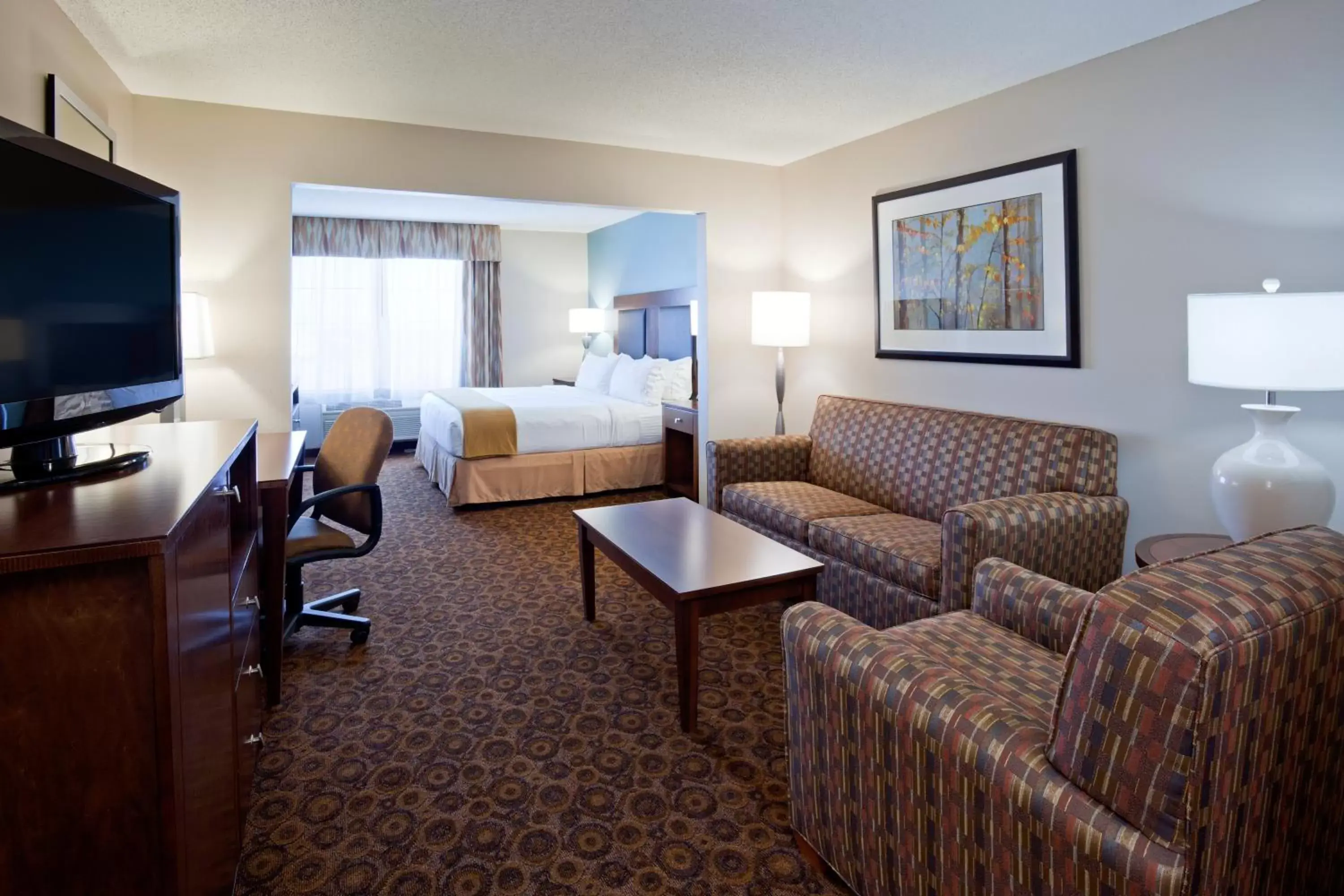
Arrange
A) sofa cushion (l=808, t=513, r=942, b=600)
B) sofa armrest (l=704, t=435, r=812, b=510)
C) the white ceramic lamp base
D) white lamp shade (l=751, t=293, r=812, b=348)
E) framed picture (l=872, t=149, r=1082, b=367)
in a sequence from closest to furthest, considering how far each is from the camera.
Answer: the white ceramic lamp base, sofa cushion (l=808, t=513, r=942, b=600), framed picture (l=872, t=149, r=1082, b=367), sofa armrest (l=704, t=435, r=812, b=510), white lamp shade (l=751, t=293, r=812, b=348)

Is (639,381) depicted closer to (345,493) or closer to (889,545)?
(345,493)

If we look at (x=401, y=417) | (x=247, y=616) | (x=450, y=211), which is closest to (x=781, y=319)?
(x=247, y=616)

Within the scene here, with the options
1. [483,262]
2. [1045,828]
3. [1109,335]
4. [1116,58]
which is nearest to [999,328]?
[1109,335]

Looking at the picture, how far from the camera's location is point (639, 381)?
601 centimetres

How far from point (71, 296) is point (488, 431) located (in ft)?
12.5

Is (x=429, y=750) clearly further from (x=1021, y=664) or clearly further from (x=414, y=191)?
(x=414, y=191)

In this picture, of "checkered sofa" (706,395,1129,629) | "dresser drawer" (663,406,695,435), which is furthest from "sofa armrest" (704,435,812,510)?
"dresser drawer" (663,406,695,435)

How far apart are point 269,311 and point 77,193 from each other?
2.45m

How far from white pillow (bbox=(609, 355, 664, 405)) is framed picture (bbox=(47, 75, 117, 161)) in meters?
3.63

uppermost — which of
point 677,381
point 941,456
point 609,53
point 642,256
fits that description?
point 642,256

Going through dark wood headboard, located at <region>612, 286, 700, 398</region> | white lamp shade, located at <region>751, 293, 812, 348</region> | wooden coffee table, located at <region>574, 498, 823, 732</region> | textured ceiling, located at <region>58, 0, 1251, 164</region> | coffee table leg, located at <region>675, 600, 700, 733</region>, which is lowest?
coffee table leg, located at <region>675, 600, 700, 733</region>

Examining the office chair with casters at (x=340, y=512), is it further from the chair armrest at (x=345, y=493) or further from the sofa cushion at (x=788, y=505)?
the sofa cushion at (x=788, y=505)

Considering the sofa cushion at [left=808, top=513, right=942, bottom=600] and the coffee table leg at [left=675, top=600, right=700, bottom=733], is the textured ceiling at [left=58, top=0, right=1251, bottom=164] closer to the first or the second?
the sofa cushion at [left=808, top=513, right=942, bottom=600]

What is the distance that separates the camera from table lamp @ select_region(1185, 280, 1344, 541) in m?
1.85
